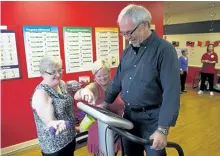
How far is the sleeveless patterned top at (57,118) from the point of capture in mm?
1675

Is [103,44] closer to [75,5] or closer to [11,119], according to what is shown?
[75,5]

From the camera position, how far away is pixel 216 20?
23.2 feet

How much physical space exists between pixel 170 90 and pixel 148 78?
170 mm

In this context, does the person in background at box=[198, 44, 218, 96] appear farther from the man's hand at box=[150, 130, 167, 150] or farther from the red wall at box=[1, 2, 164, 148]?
the man's hand at box=[150, 130, 167, 150]

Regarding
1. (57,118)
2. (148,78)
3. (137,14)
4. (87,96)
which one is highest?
(137,14)

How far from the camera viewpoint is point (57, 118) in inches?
66.3

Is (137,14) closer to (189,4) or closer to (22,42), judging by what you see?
(22,42)

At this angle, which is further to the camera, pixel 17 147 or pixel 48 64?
pixel 17 147

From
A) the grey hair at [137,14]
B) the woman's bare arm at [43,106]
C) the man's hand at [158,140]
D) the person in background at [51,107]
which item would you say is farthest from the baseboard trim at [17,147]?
the grey hair at [137,14]

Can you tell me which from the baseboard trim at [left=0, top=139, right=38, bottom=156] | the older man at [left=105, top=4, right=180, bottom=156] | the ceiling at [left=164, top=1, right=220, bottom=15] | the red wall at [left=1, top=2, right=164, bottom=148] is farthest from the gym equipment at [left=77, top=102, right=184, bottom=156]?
the ceiling at [left=164, top=1, right=220, bottom=15]

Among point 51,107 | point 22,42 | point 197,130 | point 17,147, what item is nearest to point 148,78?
point 51,107

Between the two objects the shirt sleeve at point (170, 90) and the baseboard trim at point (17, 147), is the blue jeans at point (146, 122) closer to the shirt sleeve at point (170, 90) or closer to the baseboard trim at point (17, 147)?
the shirt sleeve at point (170, 90)

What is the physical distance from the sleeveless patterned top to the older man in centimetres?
50

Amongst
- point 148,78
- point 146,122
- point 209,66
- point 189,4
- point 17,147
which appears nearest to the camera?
point 148,78
